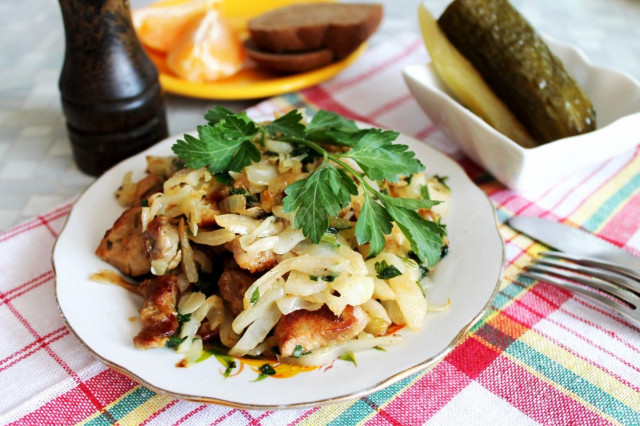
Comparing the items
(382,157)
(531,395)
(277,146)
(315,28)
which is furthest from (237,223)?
(315,28)

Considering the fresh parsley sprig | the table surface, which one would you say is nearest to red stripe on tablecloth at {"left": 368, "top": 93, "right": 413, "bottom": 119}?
the table surface

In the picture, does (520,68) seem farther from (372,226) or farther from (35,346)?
(35,346)

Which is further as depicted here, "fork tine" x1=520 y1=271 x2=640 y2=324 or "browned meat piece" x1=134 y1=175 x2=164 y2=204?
"browned meat piece" x1=134 y1=175 x2=164 y2=204

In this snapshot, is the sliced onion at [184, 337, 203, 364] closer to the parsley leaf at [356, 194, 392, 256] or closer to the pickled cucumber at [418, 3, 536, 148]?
the parsley leaf at [356, 194, 392, 256]

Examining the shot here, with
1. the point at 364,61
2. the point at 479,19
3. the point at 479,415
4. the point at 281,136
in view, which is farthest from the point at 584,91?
the point at 479,415

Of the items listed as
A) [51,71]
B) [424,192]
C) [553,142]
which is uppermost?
[553,142]
